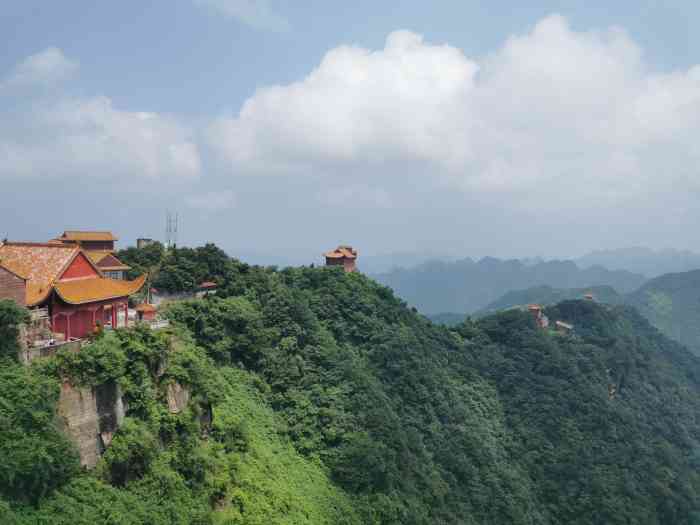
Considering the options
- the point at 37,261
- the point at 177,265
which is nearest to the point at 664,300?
the point at 177,265

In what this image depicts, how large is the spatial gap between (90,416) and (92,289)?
5548 mm

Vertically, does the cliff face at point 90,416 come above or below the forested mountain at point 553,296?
above

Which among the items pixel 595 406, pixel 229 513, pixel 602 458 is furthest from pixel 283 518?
pixel 595 406

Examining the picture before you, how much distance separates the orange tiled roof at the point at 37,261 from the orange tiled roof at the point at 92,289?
497 mm

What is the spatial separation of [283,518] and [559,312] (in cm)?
5002

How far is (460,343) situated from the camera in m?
45.9

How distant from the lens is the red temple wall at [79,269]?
19984mm

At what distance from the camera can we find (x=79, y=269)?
20.7m

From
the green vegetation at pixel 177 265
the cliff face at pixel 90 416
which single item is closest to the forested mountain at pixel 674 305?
the green vegetation at pixel 177 265

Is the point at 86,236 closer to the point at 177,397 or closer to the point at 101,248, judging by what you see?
the point at 101,248

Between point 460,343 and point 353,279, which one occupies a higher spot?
point 353,279

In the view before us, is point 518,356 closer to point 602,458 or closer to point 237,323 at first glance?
point 602,458

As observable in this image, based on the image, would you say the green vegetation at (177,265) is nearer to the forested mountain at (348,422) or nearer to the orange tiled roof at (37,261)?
the forested mountain at (348,422)

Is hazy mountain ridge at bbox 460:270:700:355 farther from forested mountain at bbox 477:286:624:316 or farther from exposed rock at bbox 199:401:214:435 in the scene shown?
exposed rock at bbox 199:401:214:435
